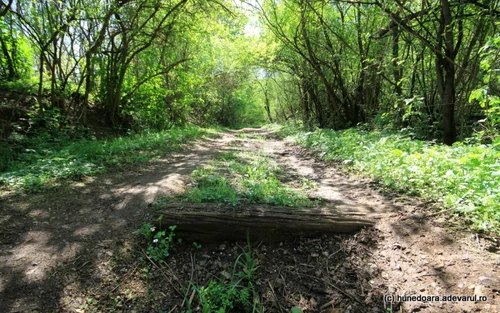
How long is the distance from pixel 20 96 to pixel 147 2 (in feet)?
17.6

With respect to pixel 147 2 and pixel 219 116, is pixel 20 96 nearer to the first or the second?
pixel 147 2

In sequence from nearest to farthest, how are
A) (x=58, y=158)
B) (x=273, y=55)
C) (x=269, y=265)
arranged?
(x=269, y=265) → (x=58, y=158) → (x=273, y=55)

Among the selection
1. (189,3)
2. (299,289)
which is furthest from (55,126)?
(299,289)

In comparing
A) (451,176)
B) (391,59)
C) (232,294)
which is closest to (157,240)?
(232,294)

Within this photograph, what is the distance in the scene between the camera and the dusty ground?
7.52ft

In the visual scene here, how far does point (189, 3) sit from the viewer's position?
1027 cm

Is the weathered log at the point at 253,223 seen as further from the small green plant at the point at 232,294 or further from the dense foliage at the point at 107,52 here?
the dense foliage at the point at 107,52

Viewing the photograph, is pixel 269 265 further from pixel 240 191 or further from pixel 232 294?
pixel 240 191

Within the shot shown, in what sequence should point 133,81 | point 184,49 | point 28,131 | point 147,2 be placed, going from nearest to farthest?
point 28,131
point 147,2
point 133,81
point 184,49

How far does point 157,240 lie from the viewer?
2.95 meters

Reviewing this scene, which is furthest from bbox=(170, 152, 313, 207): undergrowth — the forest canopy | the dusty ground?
the forest canopy

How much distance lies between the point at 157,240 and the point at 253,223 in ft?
3.79

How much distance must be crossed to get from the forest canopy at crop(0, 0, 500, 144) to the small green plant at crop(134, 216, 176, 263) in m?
5.63

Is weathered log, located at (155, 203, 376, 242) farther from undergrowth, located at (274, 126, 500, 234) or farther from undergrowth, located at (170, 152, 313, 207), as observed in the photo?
undergrowth, located at (274, 126, 500, 234)
